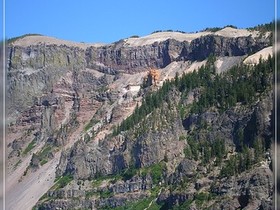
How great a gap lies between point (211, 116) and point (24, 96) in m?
67.2

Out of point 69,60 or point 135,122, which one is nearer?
point 135,122

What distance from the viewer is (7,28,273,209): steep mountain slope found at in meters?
84.7

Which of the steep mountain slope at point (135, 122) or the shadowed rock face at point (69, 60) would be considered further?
the shadowed rock face at point (69, 60)

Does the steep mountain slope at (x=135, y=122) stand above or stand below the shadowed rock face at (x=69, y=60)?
below

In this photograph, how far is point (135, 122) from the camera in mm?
108875

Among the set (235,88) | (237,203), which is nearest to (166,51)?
(235,88)

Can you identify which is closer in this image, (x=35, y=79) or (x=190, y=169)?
(x=190, y=169)

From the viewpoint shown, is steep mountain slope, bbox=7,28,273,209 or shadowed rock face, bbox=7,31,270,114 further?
shadowed rock face, bbox=7,31,270,114

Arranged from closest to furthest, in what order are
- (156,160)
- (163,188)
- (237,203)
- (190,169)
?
(237,203), (190,169), (163,188), (156,160)

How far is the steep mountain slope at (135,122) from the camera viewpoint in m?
84.7

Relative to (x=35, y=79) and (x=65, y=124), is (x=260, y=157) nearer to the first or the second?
(x=65, y=124)

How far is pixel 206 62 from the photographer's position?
4953 inches

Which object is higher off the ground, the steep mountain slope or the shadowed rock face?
the shadowed rock face

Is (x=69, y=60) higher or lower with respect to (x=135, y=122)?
higher
